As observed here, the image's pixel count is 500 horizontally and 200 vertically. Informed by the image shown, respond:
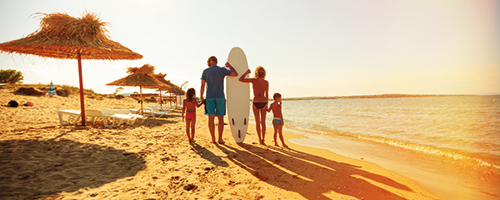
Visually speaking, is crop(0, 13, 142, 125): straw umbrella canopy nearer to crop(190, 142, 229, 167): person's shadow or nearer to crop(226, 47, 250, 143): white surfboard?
crop(226, 47, 250, 143): white surfboard

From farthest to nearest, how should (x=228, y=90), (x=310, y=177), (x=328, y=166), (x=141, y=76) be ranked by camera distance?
(x=141, y=76) < (x=228, y=90) < (x=328, y=166) < (x=310, y=177)

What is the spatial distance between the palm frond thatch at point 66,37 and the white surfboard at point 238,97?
3637 mm

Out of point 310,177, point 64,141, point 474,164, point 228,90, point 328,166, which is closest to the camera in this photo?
point 310,177

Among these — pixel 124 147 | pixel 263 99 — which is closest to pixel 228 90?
pixel 263 99

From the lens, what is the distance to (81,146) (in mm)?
4004

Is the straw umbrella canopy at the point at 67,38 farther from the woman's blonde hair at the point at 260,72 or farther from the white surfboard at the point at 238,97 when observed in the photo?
the woman's blonde hair at the point at 260,72

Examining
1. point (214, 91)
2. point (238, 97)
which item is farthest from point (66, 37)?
point (238, 97)

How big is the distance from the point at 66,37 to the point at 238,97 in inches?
186

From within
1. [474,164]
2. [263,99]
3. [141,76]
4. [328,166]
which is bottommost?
[474,164]

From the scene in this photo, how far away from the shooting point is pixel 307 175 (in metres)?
3.02

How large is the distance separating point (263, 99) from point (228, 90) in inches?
39.4

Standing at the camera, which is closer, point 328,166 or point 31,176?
point 31,176

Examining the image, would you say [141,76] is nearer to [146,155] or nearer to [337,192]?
[146,155]

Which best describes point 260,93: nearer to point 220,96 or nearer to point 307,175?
point 220,96
